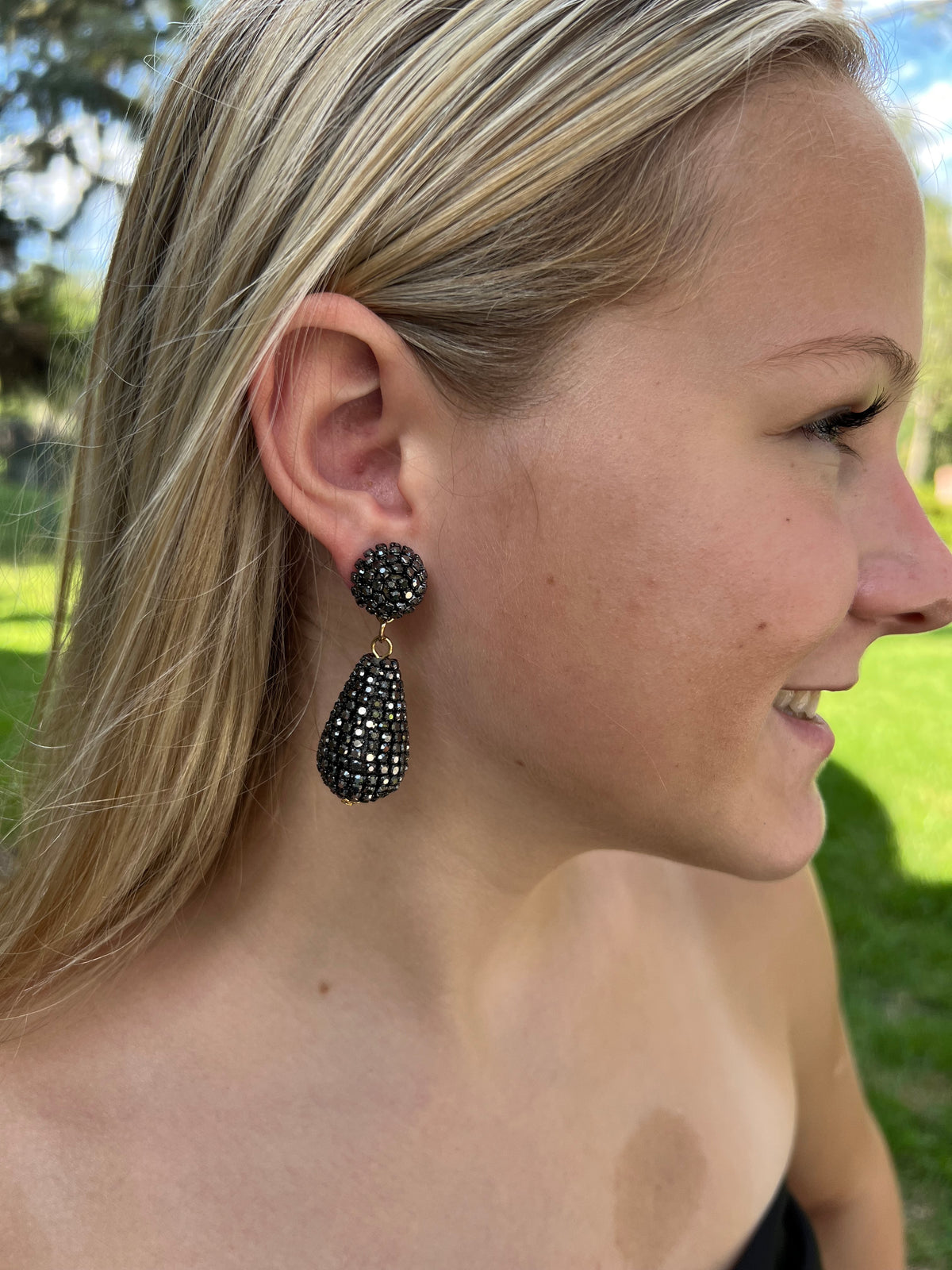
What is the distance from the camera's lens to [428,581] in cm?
123

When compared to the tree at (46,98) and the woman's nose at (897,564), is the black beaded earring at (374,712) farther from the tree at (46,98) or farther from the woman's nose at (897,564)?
the tree at (46,98)

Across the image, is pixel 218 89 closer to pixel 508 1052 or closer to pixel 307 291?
pixel 307 291

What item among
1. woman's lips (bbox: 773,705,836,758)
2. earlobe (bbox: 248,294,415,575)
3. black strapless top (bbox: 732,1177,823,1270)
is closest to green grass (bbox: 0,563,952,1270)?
earlobe (bbox: 248,294,415,575)

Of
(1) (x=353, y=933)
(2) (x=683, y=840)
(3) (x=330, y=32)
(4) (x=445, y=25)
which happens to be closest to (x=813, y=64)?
(4) (x=445, y=25)

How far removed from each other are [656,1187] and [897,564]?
904 mm

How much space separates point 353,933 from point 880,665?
28.6 feet

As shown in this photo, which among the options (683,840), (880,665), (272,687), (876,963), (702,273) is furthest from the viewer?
(880,665)

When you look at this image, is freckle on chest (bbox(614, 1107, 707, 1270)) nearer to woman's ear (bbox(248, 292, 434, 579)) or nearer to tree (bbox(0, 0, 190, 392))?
woman's ear (bbox(248, 292, 434, 579))

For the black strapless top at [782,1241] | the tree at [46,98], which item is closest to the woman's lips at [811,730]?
the black strapless top at [782,1241]

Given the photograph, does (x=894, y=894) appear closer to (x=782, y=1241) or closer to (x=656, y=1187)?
(x=782, y=1241)

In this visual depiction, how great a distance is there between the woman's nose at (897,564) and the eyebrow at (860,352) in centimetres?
13

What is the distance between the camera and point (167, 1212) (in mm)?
1167

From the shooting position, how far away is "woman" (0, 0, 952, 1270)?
1.15 meters

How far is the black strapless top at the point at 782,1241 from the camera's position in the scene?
1532 millimetres
